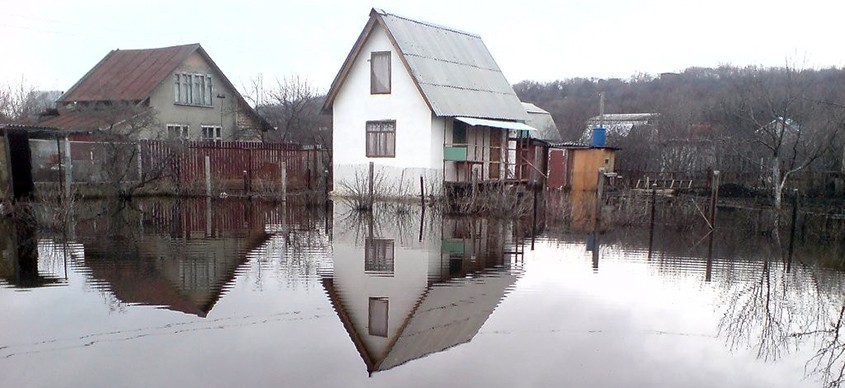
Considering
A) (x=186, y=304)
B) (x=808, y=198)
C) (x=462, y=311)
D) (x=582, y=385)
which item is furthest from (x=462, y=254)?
(x=808, y=198)

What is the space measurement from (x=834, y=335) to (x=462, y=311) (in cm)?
468

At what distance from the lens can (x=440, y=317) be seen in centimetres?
798

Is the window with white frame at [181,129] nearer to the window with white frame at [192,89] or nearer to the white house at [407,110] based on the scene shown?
the window with white frame at [192,89]

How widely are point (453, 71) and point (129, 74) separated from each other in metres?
19.0

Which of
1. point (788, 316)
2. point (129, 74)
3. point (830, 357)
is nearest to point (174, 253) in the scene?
point (788, 316)

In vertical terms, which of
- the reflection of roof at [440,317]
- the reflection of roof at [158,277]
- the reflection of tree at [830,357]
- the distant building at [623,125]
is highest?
the distant building at [623,125]

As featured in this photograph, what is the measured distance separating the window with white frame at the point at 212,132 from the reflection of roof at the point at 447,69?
40.6ft

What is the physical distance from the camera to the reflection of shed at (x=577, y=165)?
103ft

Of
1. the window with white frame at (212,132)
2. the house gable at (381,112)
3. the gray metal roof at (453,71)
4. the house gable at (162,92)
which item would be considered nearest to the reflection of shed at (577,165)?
the gray metal roof at (453,71)

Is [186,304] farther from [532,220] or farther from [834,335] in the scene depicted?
[532,220]

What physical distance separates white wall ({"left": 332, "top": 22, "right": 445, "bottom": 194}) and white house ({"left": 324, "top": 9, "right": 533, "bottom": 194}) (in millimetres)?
37

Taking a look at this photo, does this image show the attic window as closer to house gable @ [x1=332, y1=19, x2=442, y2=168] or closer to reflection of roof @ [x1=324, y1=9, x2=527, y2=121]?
house gable @ [x1=332, y1=19, x2=442, y2=168]

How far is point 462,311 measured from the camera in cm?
825

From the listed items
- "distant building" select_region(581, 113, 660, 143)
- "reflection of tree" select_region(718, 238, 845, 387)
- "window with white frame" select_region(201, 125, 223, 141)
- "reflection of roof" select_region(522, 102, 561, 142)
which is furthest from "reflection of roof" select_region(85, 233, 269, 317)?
"reflection of roof" select_region(522, 102, 561, 142)
